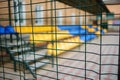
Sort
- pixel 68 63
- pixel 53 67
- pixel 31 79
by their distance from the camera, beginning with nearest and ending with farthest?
pixel 31 79, pixel 53 67, pixel 68 63

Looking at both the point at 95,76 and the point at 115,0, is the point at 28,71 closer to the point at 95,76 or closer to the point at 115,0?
the point at 95,76

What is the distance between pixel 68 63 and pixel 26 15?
354 centimetres

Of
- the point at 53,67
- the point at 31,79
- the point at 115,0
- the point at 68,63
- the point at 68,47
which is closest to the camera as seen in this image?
the point at 115,0

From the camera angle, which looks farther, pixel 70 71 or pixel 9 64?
pixel 9 64

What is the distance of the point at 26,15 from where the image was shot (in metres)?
7.86

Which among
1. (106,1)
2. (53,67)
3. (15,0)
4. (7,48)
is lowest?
(53,67)

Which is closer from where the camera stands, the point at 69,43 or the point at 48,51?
the point at 48,51

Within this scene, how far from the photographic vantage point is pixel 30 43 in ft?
17.0

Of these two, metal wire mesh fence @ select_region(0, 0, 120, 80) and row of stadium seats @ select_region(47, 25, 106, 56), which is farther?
row of stadium seats @ select_region(47, 25, 106, 56)

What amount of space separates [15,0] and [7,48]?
1.19 metres

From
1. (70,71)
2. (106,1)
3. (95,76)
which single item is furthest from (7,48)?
(106,1)

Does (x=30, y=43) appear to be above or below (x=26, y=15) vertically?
below

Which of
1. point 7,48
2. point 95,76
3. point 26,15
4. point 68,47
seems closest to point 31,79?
point 7,48

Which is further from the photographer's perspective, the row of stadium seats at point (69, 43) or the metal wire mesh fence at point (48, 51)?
the row of stadium seats at point (69, 43)
